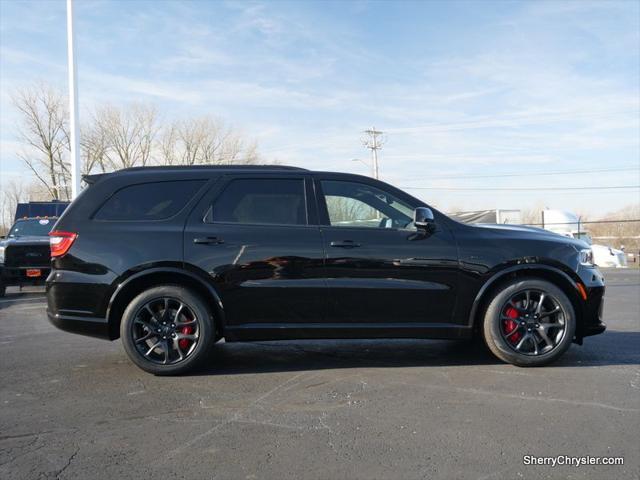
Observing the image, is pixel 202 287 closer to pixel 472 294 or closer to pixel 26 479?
pixel 26 479

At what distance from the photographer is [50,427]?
3455 millimetres

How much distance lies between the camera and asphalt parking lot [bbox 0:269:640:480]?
291 cm

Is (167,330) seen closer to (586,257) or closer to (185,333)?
(185,333)

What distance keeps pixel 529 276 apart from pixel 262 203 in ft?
8.19

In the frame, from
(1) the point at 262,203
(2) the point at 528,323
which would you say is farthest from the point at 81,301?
(2) the point at 528,323

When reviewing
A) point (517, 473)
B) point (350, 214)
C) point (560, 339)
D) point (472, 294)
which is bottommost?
point (517, 473)

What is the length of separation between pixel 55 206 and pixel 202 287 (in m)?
15.9

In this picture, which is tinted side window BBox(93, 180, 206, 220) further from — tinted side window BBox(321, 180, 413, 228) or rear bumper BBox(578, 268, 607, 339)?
rear bumper BBox(578, 268, 607, 339)

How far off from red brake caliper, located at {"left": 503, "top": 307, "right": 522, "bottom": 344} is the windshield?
10756mm

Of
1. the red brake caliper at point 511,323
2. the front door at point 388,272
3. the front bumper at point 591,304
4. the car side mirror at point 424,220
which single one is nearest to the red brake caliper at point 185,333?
the front door at point 388,272

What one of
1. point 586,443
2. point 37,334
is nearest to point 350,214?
point 586,443

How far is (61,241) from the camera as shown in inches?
180

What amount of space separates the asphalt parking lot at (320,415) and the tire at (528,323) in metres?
0.17
